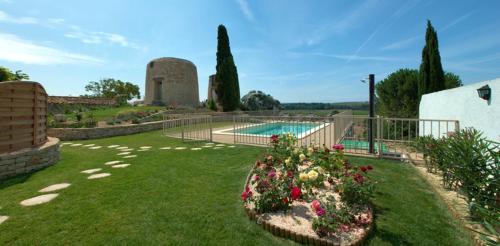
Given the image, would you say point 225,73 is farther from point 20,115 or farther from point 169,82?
point 20,115

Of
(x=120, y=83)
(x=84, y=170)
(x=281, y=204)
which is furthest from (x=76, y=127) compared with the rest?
(x=120, y=83)

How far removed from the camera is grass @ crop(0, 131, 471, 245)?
2.16m

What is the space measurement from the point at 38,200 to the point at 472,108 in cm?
761

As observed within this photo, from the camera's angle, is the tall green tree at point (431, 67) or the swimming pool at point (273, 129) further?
the tall green tree at point (431, 67)

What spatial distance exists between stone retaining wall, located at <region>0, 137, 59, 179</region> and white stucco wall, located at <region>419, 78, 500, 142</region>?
8695 mm

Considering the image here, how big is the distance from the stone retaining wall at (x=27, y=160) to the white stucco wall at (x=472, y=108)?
342 inches

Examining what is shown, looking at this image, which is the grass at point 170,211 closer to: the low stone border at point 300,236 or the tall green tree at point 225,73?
the low stone border at point 300,236

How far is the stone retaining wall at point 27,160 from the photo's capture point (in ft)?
13.8

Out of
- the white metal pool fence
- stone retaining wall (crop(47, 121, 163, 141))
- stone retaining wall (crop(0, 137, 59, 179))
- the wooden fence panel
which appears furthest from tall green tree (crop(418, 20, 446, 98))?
stone retaining wall (crop(47, 121, 163, 141))

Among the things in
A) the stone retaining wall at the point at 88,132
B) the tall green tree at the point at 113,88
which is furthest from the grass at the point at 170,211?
the tall green tree at the point at 113,88

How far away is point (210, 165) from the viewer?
4.82 m

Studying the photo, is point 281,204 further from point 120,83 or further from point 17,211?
point 120,83

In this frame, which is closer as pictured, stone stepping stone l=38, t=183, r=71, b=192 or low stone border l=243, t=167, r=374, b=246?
low stone border l=243, t=167, r=374, b=246

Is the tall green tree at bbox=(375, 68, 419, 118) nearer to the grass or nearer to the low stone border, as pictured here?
the grass
